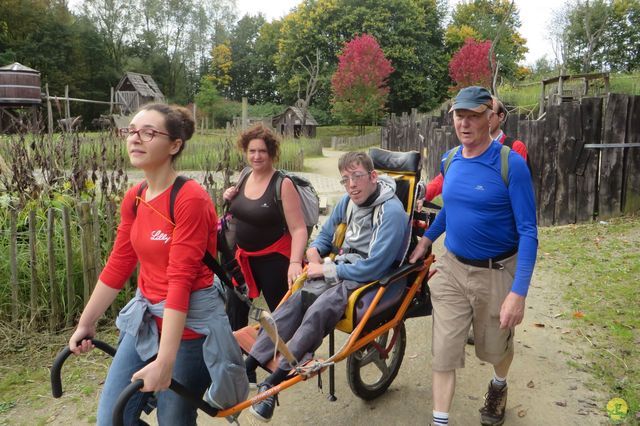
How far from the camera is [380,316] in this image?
10.0ft

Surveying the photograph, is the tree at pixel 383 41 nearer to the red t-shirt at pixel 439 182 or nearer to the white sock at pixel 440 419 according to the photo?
the red t-shirt at pixel 439 182

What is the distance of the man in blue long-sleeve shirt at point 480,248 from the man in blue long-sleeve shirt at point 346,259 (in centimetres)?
35

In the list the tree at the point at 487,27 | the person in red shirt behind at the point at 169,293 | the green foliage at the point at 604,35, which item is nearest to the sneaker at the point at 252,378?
the person in red shirt behind at the point at 169,293

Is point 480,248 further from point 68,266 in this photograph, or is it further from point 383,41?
point 383,41

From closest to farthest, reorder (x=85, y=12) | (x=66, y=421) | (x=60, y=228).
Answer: (x=66, y=421)
(x=60, y=228)
(x=85, y=12)

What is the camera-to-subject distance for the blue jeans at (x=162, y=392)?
6.73 feet

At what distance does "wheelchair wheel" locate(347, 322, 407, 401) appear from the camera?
3.29m

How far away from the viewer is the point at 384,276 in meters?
3.08

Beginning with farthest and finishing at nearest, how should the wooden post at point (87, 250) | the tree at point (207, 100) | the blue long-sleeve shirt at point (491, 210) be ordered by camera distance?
the tree at point (207, 100) → the wooden post at point (87, 250) → the blue long-sleeve shirt at point (491, 210)

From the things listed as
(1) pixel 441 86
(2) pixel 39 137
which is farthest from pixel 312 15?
(2) pixel 39 137

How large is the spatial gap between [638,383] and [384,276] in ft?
6.73

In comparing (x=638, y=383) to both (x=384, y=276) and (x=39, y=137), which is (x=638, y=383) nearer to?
(x=384, y=276)

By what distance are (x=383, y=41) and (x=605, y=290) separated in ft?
141

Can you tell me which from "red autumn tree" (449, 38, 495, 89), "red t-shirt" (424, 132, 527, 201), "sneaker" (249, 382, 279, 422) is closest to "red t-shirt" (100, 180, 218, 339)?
"sneaker" (249, 382, 279, 422)
